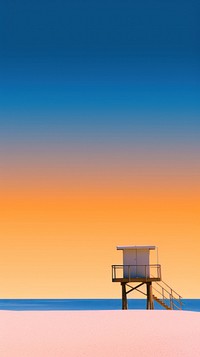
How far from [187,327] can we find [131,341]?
14.7 ft

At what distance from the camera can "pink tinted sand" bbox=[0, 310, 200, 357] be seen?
747 inches

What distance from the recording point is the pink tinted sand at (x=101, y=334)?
19.0 metres

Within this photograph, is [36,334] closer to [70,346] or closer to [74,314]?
[70,346]

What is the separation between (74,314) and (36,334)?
7.67 metres

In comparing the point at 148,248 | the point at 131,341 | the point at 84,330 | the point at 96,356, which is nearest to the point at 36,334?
Answer: the point at 84,330

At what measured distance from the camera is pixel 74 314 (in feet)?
99.3

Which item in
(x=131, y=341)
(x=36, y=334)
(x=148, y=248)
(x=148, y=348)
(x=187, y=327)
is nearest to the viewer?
(x=148, y=348)

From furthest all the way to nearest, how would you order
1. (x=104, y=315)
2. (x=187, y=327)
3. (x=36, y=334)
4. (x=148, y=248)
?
(x=148, y=248)
(x=104, y=315)
(x=187, y=327)
(x=36, y=334)

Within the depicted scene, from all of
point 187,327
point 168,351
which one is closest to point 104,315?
point 187,327

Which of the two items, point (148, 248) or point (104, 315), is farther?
point (148, 248)

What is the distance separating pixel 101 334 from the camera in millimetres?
22484

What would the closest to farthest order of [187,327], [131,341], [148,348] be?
[148,348]
[131,341]
[187,327]

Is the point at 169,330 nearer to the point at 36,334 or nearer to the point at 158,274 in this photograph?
the point at 36,334

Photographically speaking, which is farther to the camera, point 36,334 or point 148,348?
point 36,334
